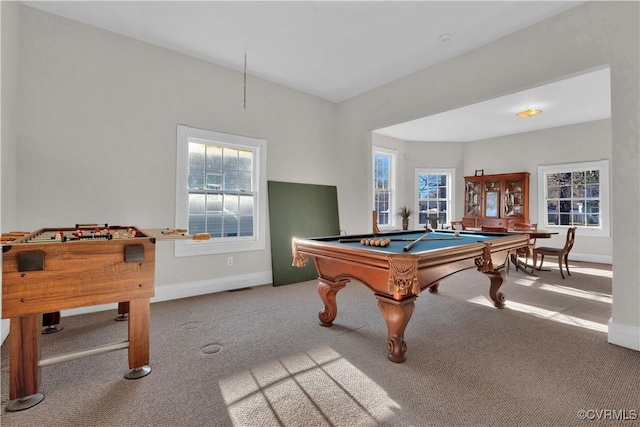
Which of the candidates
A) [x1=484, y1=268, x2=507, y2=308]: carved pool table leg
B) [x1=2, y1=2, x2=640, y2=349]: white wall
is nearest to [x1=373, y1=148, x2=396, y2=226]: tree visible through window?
[x1=2, y1=2, x2=640, y2=349]: white wall

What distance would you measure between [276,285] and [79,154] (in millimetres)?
2783

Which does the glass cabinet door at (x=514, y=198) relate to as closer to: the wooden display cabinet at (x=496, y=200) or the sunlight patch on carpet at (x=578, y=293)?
the wooden display cabinet at (x=496, y=200)

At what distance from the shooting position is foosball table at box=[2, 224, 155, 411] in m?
1.59

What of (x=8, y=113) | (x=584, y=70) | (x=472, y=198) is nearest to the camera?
(x=8, y=113)

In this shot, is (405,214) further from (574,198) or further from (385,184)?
(574,198)

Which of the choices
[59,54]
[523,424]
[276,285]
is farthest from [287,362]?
[59,54]

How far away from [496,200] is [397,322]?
22.4ft

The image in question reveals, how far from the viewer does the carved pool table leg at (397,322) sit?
208 cm

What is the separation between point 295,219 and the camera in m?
4.63

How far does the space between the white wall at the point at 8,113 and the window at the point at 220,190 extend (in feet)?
4.64

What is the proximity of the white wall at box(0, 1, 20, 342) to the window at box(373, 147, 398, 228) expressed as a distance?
623 cm

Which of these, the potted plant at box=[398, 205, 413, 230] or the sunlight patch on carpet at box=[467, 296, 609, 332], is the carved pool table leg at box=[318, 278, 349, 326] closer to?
the sunlight patch on carpet at box=[467, 296, 609, 332]

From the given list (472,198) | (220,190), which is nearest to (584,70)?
(220,190)

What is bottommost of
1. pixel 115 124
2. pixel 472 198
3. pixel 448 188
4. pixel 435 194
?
pixel 472 198
